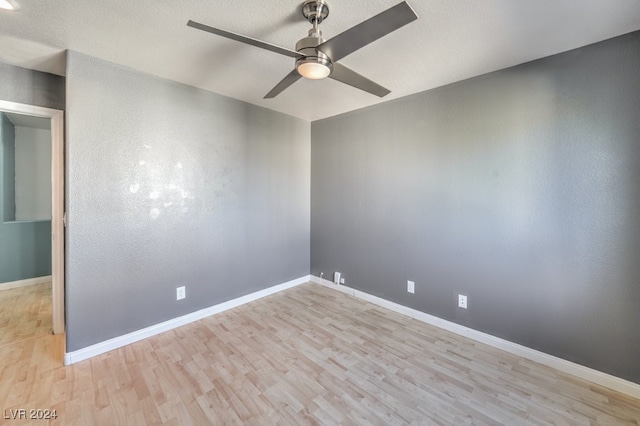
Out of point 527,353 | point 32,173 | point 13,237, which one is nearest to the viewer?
point 527,353

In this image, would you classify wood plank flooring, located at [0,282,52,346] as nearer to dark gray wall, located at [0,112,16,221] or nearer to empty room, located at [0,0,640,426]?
empty room, located at [0,0,640,426]

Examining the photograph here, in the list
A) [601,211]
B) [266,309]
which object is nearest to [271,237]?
[266,309]

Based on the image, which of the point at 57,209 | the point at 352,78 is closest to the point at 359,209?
the point at 352,78

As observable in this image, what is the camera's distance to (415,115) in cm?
279

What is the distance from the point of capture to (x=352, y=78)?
1708 millimetres

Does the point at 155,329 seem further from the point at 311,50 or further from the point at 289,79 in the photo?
the point at 311,50

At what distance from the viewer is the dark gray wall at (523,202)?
1812mm

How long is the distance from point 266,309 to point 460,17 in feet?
10.2

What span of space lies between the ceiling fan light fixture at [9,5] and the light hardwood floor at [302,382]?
2.40m

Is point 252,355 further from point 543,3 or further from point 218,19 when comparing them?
point 543,3

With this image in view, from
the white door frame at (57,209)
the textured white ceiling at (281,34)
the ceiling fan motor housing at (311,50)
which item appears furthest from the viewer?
the white door frame at (57,209)

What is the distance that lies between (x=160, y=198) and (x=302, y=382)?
2.05 metres

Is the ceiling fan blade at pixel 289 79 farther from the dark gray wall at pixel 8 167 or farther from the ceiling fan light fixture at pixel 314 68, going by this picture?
the dark gray wall at pixel 8 167

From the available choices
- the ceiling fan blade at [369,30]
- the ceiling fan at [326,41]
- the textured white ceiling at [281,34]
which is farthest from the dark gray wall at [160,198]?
the ceiling fan blade at [369,30]
